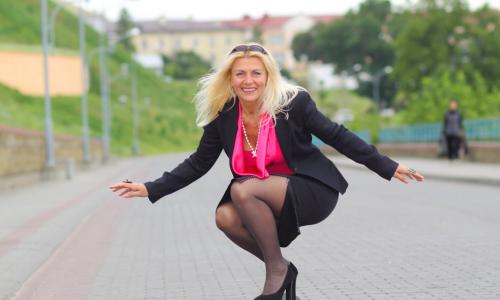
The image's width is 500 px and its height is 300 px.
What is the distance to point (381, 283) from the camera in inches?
288

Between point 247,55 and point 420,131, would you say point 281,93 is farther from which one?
point 420,131

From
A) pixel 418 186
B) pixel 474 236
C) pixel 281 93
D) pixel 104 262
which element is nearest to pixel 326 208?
pixel 281 93

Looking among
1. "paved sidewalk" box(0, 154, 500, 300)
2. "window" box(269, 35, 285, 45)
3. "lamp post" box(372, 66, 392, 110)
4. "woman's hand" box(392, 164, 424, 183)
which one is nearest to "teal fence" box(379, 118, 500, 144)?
"paved sidewalk" box(0, 154, 500, 300)

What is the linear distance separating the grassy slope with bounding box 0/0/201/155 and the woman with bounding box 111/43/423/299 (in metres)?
61.3

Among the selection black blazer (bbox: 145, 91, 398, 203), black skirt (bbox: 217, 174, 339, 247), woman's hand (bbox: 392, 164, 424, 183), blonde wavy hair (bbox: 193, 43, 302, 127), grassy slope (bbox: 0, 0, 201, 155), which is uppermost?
blonde wavy hair (bbox: 193, 43, 302, 127)

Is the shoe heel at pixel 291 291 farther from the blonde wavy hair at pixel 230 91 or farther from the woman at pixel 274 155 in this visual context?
the blonde wavy hair at pixel 230 91

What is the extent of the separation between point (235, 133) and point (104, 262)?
3.81 metres

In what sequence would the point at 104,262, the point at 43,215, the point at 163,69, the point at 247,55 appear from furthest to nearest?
the point at 163,69
the point at 43,215
the point at 104,262
the point at 247,55

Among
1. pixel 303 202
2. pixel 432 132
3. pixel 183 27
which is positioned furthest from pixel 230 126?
pixel 183 27

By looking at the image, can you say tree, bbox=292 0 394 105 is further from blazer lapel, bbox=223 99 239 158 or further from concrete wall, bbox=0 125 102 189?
blazer lapel, bbox=223 99 239 158

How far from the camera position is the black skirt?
563 cm

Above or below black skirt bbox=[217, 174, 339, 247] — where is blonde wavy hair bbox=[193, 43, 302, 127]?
above

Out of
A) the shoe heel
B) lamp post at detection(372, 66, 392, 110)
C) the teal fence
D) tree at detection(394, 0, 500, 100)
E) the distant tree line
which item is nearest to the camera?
the shoe heel

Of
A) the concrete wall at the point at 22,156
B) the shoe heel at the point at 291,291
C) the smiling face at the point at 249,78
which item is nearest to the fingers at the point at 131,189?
the smiling face at the point at 249,78
